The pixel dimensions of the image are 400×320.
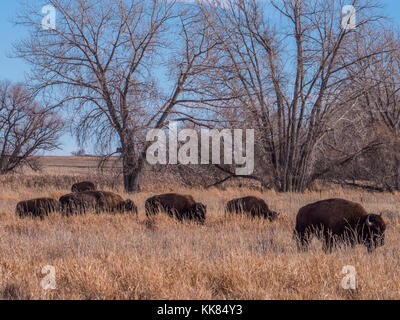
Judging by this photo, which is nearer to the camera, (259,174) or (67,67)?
(67,67)

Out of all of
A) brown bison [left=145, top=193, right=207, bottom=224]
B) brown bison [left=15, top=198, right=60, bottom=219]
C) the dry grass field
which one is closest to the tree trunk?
brown bison [left=145, top=193, right=207, bottom=224]

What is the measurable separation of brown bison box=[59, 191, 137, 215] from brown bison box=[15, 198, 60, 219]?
302 mm

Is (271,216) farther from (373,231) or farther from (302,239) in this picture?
(373,231)

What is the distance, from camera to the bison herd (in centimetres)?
704

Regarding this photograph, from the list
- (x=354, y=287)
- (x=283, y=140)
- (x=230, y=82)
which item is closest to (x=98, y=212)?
(x=354, y=287)

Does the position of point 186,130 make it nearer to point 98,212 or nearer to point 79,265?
point 98,212

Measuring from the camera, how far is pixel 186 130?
63.3 ft

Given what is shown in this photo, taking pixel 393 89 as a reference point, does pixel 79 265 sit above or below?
below

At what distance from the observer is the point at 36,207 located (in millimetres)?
10547

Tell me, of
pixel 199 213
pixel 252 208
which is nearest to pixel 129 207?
pixel 199 213

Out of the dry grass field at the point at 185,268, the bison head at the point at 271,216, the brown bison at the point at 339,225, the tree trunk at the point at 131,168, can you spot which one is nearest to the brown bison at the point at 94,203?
the dry grass field at the point at 185,268
